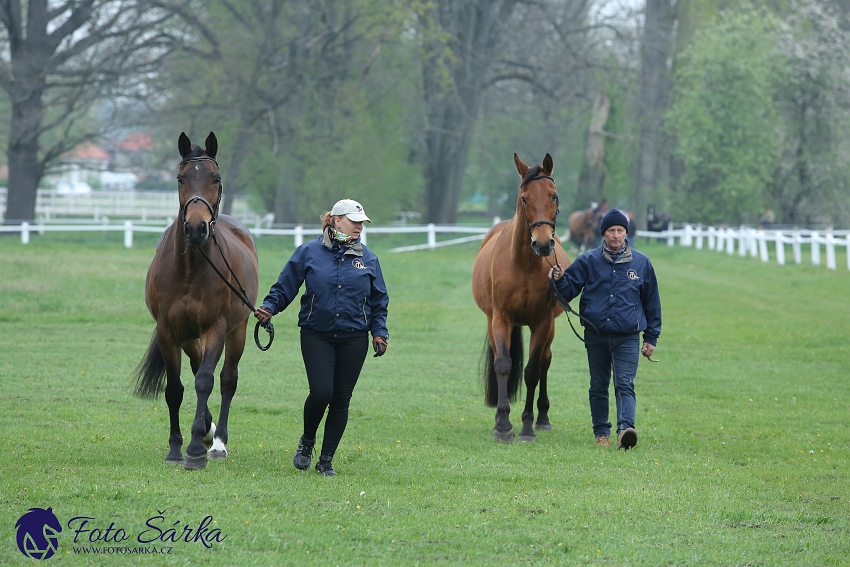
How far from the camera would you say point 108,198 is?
177 feet

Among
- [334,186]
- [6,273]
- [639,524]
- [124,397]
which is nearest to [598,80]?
[334,186]

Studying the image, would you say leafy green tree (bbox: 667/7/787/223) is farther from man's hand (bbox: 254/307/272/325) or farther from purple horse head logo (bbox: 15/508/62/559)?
purple horse head logo (bbox: 15/508/62/559)

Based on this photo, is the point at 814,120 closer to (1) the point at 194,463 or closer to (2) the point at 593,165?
(2) the point at 593,165

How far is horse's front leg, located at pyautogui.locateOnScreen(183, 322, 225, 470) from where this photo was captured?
7.12 m

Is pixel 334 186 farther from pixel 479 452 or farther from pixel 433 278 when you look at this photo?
pixel 479 452

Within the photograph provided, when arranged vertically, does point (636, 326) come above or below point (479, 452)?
above

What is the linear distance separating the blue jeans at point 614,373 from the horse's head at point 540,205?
100 centimetres

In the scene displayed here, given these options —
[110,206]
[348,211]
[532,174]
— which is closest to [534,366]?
[532,174]

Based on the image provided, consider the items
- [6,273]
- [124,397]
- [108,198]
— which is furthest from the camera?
[108,198]

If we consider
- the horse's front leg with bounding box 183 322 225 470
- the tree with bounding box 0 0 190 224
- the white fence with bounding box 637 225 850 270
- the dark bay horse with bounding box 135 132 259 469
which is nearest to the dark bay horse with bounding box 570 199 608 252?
the white fence with bounding box 637 225 850 270

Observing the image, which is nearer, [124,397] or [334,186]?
[124,397]

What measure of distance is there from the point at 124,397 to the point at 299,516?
494 centimetres

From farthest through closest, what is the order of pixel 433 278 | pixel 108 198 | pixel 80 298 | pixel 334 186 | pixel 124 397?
pixel 108 198
pixel 334 186
pixel 433 278
pixel 80 298
pixel 124 397

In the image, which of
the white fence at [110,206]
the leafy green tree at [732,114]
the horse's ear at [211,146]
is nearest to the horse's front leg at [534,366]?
the horse's ear at [211,146]
